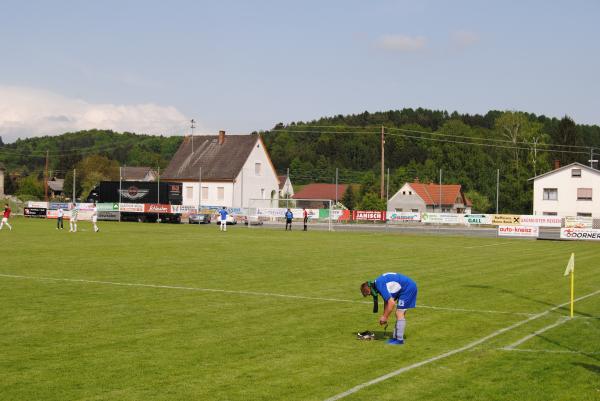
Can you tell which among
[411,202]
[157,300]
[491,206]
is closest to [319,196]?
[411,202]

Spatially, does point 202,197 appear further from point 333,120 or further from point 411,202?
point 333,120

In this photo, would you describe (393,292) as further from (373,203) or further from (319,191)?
(319,191)

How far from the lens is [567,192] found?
81.3m

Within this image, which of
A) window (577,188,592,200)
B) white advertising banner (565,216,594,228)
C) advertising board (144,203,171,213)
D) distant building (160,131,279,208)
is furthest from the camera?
distant building (160,131,279,208)

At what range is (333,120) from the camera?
172125 millimetres

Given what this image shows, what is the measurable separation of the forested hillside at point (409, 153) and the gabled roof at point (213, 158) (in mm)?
17028

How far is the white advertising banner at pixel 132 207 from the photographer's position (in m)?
72.7

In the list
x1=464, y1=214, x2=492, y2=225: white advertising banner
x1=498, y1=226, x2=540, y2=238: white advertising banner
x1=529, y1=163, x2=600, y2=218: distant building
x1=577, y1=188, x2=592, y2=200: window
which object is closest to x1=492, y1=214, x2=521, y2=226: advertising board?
x1=464, y1=214, x2=492, y2=225: white advertising banner

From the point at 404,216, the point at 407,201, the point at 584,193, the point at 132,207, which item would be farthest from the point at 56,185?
the point at 584,193

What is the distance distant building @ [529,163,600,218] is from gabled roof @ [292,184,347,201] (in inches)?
2327

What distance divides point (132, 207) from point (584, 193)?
1999 inches

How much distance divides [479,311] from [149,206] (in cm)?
5954

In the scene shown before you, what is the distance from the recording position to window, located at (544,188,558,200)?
270 ft

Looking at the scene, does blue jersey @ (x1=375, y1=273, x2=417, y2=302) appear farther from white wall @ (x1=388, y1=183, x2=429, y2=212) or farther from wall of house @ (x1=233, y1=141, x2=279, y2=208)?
white wall @ (x1=388, y1=183, x2=429, y2=212)
